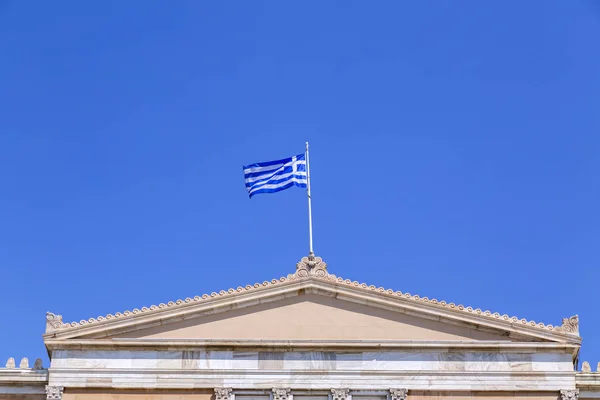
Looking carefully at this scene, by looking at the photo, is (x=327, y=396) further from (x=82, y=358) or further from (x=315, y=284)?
(x=82, y=358)

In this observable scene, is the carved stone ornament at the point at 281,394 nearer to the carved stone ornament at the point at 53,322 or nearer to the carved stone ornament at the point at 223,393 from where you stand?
the carved stone ornament at the point at 223,393

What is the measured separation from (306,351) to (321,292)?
7.03ft

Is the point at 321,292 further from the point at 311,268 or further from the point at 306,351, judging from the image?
the point at 306,351

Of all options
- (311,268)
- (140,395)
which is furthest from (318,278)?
(140,395)

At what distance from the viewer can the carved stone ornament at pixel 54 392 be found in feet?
164

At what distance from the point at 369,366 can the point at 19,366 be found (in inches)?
450

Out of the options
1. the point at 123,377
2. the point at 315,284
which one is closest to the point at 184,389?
the point at 123,377

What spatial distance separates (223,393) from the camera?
164 ft

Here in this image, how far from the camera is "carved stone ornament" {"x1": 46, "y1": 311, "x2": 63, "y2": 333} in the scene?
167ft

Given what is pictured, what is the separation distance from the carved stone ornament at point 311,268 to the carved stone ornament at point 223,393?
450cm

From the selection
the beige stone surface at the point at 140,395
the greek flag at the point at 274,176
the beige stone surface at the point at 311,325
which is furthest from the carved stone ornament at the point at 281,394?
the greek flag at the point at 274,176

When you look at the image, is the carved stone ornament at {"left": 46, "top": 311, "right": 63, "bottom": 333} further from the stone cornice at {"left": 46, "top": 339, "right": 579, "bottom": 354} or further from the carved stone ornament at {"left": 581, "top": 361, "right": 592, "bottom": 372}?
the carved stone ornament at {"left": 581, "top": 361, "right": 592, "bottom": 372}

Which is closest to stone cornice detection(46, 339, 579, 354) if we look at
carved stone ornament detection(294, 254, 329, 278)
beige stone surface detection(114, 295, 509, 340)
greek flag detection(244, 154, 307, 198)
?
beige stone surface detection(114, 295, 509, 340)

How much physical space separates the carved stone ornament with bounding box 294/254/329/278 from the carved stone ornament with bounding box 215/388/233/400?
4501 millimetres
